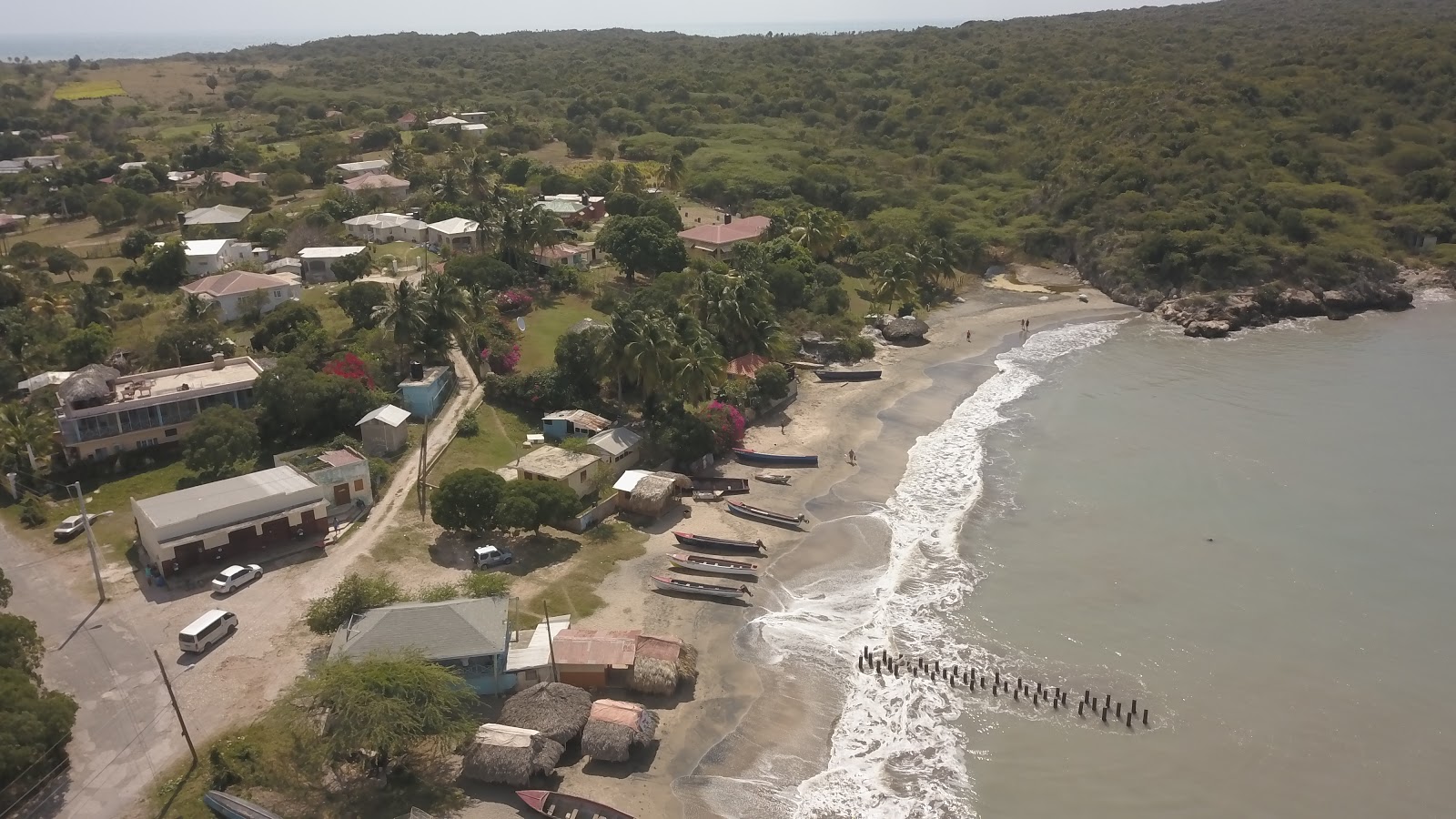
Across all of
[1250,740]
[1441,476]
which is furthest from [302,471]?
[1441,476]

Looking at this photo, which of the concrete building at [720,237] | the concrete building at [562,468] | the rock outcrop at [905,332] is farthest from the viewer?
the concrete building at [720,237]

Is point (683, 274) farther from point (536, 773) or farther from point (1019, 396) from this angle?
point (536, 773)

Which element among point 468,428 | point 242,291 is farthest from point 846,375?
point 242,291

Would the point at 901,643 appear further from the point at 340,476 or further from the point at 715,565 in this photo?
the point at 340,476

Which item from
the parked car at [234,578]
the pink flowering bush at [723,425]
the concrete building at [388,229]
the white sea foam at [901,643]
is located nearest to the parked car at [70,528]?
the parked car at [234,578]

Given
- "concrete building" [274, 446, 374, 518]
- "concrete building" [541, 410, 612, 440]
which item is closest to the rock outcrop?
"concrete building" [541, 410, 612, 440]

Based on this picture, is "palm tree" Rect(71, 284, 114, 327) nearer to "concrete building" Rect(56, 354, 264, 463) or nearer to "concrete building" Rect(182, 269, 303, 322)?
"concrete building" Rect(182, 269, 303, 322)

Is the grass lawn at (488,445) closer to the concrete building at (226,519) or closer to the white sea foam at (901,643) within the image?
the concrete building at (226,519)
